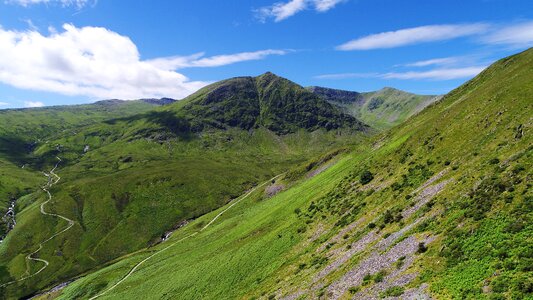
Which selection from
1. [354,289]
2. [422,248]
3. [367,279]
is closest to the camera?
[422,248]

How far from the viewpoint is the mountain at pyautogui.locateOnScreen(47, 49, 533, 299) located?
98.2ft

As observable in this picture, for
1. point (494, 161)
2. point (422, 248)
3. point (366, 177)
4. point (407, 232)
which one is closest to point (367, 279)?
point (422, 248)

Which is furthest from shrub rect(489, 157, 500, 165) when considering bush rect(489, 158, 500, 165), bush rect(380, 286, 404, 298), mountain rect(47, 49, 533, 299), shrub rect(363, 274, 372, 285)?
bush rect(380, 286, 404, 298)

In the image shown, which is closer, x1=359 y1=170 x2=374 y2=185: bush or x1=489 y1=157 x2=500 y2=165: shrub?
x1=489 y1=157 x2=500 y2=165: shrub

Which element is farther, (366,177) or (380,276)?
(366,177)

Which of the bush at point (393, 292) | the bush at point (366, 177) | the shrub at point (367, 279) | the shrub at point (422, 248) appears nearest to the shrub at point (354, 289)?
the shrub at point (367, 279)

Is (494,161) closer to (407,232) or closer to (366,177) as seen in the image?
(407,232)

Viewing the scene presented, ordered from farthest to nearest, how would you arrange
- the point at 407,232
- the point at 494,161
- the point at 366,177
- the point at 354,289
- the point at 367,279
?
the point at 366,177 < the point at 494,161 < the point at 407,232 < the point at 367,279 < the point at 354,289

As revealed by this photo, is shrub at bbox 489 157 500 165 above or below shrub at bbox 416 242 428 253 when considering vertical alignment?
above

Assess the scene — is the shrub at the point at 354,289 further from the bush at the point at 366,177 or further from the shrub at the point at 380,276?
the bush at the point at 366,177

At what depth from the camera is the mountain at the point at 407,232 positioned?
29.9 m

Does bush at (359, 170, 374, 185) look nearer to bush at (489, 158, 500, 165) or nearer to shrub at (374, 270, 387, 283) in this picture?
bush at (489, 158, 500, 165)

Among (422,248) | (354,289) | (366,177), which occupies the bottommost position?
(354,289)

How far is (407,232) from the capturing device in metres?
41.6
